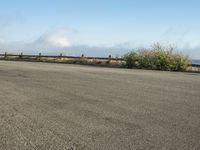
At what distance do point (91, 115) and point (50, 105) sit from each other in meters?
1.81

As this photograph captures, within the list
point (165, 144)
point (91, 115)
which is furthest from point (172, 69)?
point (165, 144)

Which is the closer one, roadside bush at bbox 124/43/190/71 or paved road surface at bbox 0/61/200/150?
paved road surface at bbox 0/61/200/150

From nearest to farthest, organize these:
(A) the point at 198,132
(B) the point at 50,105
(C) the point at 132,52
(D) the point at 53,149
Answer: (D) the point at 53,149
(A) the point at 198,132
(B) the point at 50,105
(C) the point at 132,52

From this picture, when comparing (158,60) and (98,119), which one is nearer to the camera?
(98,119)

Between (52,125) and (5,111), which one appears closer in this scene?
(52,125)

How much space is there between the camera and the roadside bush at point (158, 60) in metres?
39.4

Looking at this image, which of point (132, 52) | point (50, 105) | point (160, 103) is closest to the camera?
point (50, 105)

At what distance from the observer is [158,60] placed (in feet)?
131

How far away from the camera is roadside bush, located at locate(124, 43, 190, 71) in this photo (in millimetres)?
39375

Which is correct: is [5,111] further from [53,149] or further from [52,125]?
[53,149]

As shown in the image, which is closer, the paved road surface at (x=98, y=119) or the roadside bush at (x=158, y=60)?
the paved road surface at (x=98, y=119)

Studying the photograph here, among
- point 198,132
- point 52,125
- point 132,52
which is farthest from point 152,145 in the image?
point 132,52

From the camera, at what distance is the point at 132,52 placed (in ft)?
142

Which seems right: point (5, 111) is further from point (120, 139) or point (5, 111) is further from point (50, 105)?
point (120, 139)
